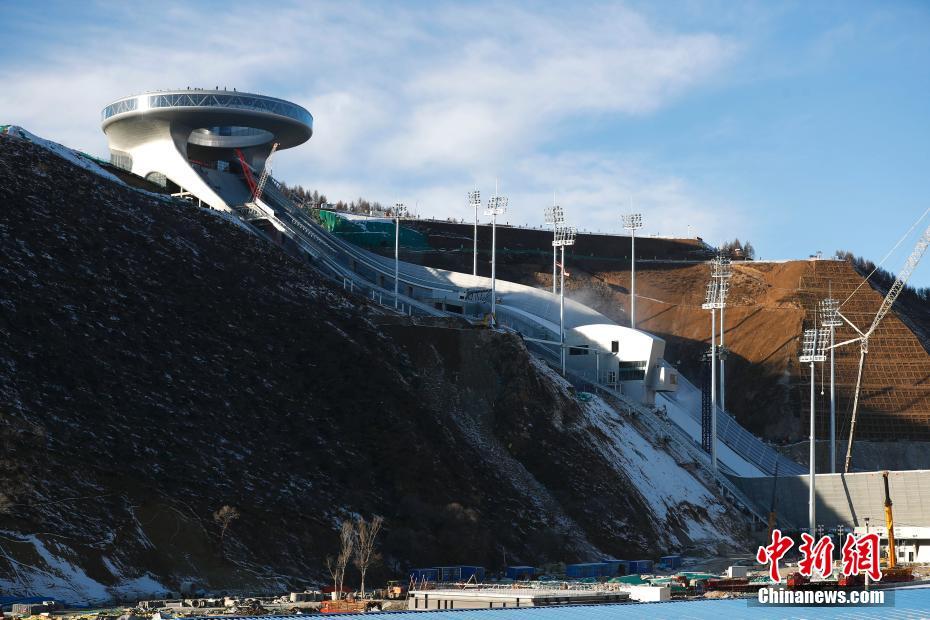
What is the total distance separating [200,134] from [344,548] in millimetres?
80473

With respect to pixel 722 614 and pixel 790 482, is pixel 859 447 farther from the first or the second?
pixel 722 614

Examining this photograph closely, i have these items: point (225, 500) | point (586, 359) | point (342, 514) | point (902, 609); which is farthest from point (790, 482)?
point (902, 609)

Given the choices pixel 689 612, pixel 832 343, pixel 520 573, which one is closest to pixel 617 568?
pixel 520 573

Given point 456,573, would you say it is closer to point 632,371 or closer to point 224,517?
point 224,517

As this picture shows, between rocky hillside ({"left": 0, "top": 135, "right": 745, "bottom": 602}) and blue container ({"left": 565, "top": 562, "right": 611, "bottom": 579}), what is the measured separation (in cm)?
420

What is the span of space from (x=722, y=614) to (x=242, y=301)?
6129cm

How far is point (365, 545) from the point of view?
258 ft

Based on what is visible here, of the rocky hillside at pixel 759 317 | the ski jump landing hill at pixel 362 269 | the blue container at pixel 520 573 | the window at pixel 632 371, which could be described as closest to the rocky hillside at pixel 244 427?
the blue container at pixel 520 573

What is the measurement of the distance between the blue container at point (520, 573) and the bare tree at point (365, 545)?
9.06 metres

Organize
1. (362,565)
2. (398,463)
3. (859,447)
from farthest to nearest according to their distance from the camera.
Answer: (859,447), (398,463), (362,565)

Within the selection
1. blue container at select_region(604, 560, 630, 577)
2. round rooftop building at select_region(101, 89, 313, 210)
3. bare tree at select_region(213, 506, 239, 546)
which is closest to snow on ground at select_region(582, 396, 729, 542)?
blue container at select_region(604, 560, 630, 577)

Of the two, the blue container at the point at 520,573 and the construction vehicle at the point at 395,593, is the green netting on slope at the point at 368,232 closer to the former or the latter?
the blue container at the point at 520,573

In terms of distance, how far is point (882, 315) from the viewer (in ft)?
503

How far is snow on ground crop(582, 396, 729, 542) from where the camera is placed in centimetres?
10988
